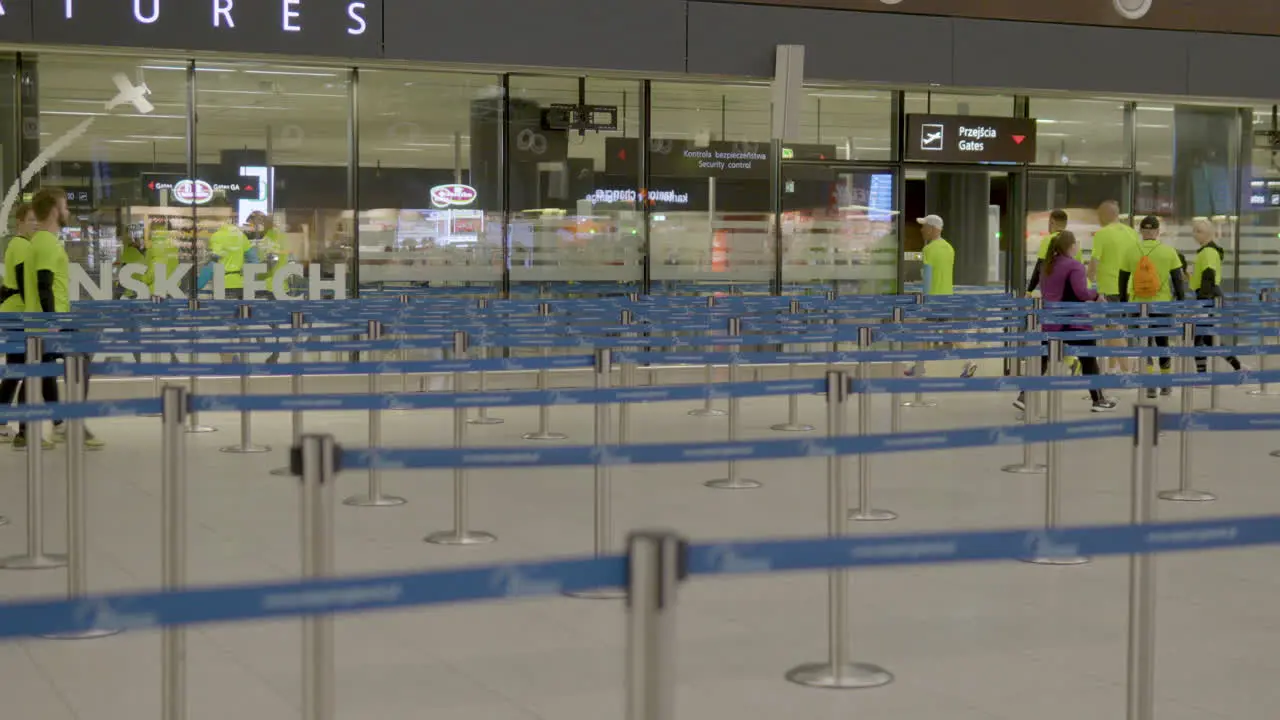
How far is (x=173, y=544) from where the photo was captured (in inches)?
221

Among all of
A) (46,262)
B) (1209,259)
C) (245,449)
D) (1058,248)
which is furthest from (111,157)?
(1209,259)

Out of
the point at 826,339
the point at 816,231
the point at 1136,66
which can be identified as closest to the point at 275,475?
the point at 826,339

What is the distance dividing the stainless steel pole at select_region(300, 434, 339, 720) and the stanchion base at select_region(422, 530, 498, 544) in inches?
164

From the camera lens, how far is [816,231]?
74.6ft

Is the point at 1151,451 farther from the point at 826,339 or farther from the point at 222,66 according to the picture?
the point at 222,66

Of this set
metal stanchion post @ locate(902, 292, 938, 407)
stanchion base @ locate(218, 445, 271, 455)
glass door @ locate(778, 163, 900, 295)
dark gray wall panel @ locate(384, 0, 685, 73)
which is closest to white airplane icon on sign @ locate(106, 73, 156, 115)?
dark gray wall panel @ locate(384, 0, 685, 73)

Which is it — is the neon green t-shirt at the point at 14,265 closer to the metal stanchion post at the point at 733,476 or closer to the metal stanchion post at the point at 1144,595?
the metal stanchion post at the point at 733,476

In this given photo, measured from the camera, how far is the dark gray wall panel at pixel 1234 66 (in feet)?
77.8

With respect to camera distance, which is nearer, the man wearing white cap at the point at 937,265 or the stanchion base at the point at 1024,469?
the stanchion base at the point at 1024,469

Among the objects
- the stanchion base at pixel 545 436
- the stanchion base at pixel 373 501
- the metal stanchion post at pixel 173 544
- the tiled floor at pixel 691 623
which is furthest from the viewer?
the stanchion base at pixel 545 436

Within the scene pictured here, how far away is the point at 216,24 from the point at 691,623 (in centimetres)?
1355

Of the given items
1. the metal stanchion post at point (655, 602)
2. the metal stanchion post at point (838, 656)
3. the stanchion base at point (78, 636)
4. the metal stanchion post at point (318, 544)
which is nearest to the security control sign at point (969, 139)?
the metal stanchion post at point (838, 656)

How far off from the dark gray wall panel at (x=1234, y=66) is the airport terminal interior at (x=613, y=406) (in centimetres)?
90

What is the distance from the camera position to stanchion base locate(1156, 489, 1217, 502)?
10508 millimetres
